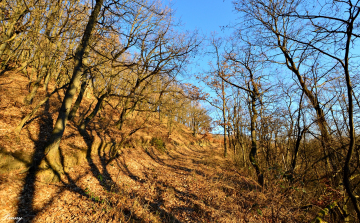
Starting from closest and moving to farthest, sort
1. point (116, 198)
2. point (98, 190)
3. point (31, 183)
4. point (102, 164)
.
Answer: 1. point (31, 183)
2. point (116, 198)
3. point (98, 190)
4. point (102, 164)

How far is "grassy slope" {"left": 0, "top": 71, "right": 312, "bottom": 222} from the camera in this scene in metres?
3.99

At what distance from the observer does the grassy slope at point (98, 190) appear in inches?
157

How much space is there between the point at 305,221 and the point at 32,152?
837 centimetres

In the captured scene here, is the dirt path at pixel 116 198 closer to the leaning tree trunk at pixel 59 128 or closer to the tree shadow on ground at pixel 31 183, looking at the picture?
the tree shadow on ground at pixel 31 183

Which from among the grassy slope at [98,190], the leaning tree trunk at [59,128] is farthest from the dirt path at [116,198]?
the leaning tree trunk at [59,128]

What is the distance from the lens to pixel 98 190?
531 cm

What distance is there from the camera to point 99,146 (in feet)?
27.6

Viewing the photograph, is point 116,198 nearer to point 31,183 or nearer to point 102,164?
point 31,183

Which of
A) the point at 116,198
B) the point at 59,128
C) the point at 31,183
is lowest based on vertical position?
the point at 116,198

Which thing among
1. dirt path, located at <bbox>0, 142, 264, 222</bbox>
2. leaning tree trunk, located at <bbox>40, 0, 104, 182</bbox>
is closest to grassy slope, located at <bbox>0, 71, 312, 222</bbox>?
dirt path, located at <bbox>0, 142, 264, 222</bbox>

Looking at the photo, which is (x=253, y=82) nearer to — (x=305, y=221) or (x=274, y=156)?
(x=274, y=156)

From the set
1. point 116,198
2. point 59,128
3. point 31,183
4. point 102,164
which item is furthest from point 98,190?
point 59,128

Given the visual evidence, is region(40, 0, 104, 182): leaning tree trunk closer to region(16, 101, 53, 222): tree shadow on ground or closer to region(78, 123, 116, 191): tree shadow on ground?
region(16, 101, 53, 222): tree shadow on ground

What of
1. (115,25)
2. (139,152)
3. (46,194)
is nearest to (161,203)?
(46,194)
